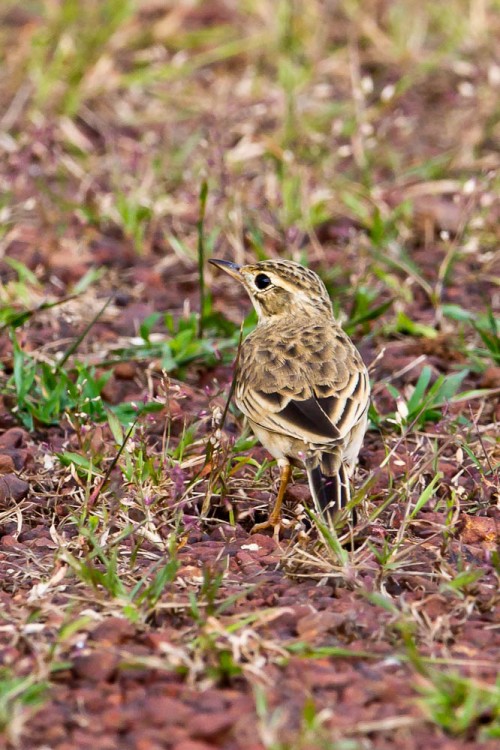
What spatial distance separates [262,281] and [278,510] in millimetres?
1764

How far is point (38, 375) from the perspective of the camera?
22.3 ft

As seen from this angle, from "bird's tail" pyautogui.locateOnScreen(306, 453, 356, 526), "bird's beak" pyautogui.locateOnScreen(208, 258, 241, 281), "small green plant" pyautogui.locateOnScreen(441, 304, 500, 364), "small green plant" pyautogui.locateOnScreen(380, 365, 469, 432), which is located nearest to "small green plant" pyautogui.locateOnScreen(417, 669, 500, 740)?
"bird's tail" pyautogui.locateOnScreen(306, 453, 356, 526)

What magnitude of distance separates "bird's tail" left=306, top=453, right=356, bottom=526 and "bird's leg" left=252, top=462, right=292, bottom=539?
0.30m

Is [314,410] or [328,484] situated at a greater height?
[314,410]

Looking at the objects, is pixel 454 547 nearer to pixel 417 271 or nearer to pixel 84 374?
pixel 84 374

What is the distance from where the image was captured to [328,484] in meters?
5.25

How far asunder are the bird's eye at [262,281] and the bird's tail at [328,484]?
171 centimetres

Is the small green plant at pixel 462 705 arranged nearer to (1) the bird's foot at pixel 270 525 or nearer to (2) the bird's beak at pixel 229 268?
(1) the bird's foot at pixel 270 525

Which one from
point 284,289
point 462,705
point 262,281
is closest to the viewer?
point 462,705

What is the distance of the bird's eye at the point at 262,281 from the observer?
686cm

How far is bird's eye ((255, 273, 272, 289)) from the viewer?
6863 millimetres

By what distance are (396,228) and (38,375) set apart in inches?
122

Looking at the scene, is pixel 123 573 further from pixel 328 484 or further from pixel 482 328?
pixel 482 328

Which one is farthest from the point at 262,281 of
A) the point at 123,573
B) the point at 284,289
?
the point at 123,573
